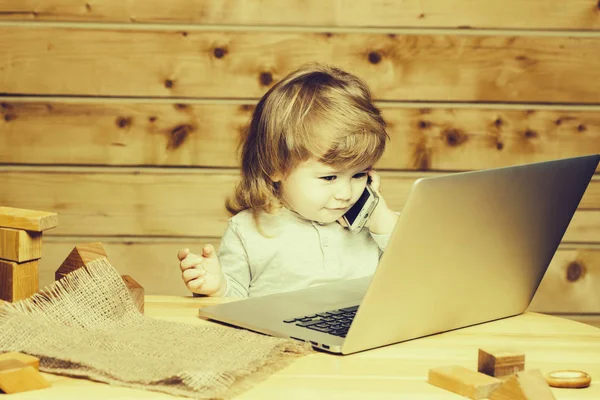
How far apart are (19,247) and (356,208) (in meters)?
0.77

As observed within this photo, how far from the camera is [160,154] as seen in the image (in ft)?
7.91

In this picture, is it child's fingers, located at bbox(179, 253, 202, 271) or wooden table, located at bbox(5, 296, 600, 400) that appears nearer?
wooden table, located at bbox(5, 296, 600, 400)

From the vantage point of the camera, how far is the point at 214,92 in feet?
7.84

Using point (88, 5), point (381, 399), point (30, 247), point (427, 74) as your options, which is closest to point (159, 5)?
point (88, 5)

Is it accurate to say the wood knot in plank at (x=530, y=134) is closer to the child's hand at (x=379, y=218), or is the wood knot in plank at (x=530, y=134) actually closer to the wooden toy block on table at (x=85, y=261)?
the child's hand at (x=379, y=218)

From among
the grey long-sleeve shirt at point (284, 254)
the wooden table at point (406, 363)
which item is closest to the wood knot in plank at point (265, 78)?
the grey long-sleeve shirt at point (284, 254)

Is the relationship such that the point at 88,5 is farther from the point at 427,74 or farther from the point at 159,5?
the point at 427,74

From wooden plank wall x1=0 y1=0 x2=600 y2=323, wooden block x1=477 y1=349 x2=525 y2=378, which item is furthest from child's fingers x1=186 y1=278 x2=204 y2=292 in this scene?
wooden plank wall x1=0 y1=0 x2=600 y2=323

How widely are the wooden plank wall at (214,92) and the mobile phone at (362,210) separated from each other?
723 millimetres

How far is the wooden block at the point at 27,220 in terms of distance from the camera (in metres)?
1.07

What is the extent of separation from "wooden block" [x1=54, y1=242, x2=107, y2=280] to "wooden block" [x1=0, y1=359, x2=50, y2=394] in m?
0.26

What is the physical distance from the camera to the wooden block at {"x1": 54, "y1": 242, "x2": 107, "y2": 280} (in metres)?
1.12

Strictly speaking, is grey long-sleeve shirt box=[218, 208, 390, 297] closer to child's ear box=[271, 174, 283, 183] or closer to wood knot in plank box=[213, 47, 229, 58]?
child's ear box=[271, 174, 283, 183]

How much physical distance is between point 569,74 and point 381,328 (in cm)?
162
